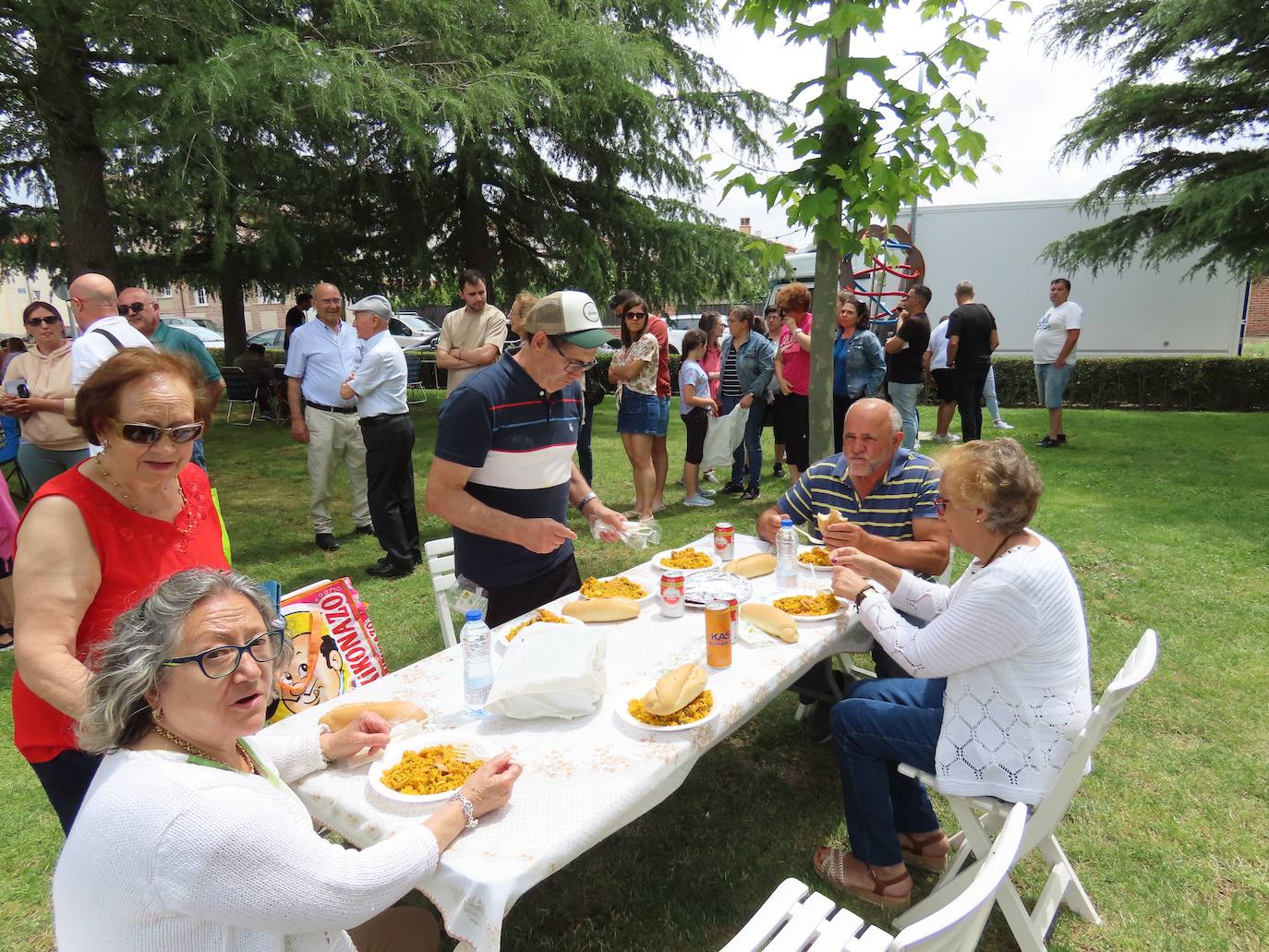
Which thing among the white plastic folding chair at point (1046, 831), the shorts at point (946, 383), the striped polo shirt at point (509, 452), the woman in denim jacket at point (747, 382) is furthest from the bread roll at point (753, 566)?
the shorts at point (946, 383)

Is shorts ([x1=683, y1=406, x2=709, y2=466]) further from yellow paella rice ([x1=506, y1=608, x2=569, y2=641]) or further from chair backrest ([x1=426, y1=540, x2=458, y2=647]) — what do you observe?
yellow paella rice ([x1=506, y1=608, x2=569, y2=641])

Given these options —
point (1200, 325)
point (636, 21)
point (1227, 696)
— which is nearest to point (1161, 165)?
point (1200, 325)

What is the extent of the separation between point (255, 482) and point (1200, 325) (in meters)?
18.2

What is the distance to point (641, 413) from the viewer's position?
645 centimetres

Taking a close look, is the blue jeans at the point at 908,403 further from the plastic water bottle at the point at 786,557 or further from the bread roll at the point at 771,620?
the bread roll at the point at 771,620

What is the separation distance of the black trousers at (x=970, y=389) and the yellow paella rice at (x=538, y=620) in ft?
25.3

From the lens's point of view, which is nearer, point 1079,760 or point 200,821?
point 200,821

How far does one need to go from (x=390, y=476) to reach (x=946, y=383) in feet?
23.0

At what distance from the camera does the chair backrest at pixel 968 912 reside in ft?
4.05

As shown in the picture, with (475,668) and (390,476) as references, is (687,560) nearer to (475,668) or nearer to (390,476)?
(475,668)

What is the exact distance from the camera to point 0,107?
765 cm

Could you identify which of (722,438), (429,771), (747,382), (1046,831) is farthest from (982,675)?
(747,382)

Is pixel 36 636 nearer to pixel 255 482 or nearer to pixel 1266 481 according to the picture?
pixel 255 482

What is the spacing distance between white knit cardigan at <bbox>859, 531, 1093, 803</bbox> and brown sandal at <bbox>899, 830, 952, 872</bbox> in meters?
0.65
